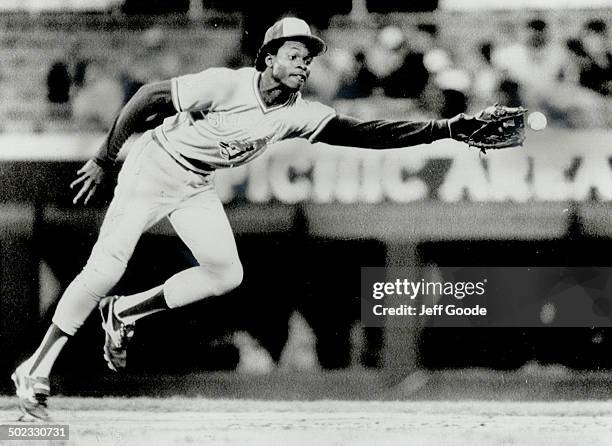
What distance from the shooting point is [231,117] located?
4711 mm

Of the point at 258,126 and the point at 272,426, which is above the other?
the point at 258,126

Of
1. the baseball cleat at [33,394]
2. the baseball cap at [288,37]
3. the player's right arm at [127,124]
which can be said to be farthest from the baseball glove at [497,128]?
the baseball cleat at [33,394]

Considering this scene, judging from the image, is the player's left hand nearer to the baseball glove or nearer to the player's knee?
the player's knee

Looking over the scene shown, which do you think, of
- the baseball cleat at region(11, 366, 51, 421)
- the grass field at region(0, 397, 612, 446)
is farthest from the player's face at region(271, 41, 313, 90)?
the baseball cleat at region(11, 366, 51, 421)

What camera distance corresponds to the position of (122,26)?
187 inches

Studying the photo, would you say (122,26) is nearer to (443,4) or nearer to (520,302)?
(443,4)

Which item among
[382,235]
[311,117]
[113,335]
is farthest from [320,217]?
[113,335]

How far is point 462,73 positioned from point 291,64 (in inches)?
35.4

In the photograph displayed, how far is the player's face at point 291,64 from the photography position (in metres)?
4.68

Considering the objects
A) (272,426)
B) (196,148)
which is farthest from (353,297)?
(196,148)

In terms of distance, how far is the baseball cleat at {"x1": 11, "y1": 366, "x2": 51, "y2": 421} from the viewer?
4.79 metres

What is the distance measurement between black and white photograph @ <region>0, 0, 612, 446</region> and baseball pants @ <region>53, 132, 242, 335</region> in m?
0.01

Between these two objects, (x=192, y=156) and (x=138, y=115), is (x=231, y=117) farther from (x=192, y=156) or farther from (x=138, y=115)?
(x=138, y=115)

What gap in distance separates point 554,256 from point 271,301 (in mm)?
1511
